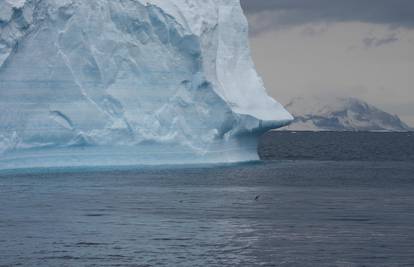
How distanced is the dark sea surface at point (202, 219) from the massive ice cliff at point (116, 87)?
1128mm

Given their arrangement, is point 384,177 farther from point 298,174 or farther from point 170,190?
point 170,190

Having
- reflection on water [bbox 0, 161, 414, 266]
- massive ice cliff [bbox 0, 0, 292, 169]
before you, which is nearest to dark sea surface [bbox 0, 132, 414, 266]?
reflection on water [bbox 0, 161, 414, 266]

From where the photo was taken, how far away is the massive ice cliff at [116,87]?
109 ft

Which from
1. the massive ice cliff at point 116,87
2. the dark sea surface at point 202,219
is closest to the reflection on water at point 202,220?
the dark sea surface at point 202,219

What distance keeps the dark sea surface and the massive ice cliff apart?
1128 mm

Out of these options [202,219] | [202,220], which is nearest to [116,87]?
[202,219]

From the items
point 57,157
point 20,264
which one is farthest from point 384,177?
point 20,264

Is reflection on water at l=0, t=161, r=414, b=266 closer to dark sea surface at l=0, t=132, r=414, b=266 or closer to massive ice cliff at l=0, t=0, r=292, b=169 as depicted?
dark sea surface at l=0, t=132, r=414, b=266

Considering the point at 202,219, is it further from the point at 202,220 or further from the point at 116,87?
the point at 116,87

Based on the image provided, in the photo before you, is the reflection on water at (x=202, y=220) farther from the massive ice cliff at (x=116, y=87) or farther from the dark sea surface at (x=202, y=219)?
the massive ice cliff at (x=116, y=87)

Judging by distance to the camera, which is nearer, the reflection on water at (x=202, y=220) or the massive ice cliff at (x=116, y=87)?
the reflection on water at (x=202, y=220)

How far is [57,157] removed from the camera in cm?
3428

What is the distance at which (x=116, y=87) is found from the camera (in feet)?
117

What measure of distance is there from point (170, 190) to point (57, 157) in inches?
216
